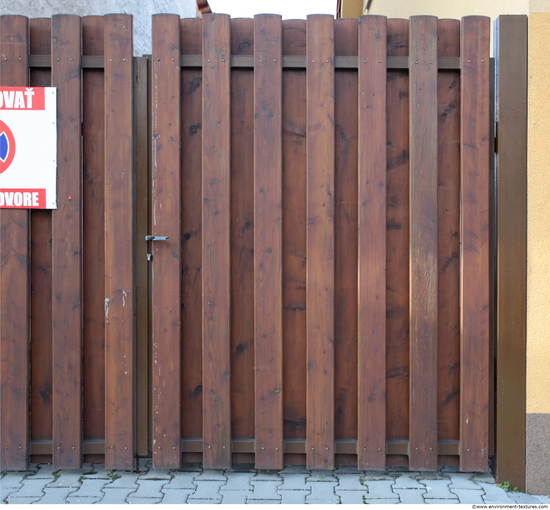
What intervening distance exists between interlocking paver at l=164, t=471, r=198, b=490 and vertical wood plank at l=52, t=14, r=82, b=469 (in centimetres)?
64

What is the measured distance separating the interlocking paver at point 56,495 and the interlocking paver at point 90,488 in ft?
0.16

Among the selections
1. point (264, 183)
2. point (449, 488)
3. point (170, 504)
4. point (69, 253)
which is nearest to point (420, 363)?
point (449, 488)

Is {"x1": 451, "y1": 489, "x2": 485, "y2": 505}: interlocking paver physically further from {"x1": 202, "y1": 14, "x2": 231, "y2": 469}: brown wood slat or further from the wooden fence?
{"x1": 202, "y1": 14, "x2": 231, "y2": 469}: brown wood slat

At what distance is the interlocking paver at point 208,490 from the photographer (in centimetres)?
235

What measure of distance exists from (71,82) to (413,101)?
88.5 inches

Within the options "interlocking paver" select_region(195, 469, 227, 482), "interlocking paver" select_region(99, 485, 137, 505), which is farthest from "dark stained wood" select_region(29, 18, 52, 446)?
"interlocking paver" select_region(195, 469, 227, 482)

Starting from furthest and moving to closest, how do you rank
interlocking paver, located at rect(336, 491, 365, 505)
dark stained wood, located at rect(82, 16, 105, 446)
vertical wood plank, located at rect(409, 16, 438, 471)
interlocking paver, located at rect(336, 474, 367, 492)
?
dark stained wood, located at rect(82, 16, 105, 446), vertical wood plank, located at rect(409, 16, 438, 471), interlocking paver, located at rect(336, 474, 367, 492), interlocking paver, located at rect(336, 491, 365, 505)

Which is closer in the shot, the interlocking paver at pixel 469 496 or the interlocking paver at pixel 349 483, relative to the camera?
the interlocking paver at pixel 469 496

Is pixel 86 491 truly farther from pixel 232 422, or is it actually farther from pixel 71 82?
pixel 71 82

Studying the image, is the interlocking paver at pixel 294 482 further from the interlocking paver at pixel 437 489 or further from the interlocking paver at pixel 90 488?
the interlocking paver at pixel 90 488

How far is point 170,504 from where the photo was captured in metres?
2.28

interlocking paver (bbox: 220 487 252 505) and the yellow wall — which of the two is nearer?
interlocking paver (bbox: 220 487 252 505)

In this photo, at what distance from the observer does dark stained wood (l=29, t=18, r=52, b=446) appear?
8.72 ft

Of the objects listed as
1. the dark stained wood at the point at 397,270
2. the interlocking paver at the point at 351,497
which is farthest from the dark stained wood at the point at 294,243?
the dark stained wood at the point at 397,270
